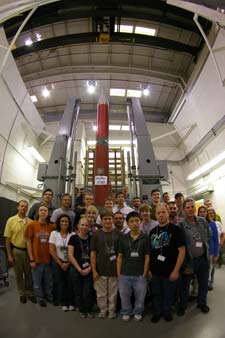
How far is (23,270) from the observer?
2.84m

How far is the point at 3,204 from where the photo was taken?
18.2 ft

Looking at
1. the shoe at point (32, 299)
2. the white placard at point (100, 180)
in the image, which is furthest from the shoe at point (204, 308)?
the white placard at point (100, 180)

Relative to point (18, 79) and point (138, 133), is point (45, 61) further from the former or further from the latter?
point (138, 133)

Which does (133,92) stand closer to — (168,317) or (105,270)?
(105,270)

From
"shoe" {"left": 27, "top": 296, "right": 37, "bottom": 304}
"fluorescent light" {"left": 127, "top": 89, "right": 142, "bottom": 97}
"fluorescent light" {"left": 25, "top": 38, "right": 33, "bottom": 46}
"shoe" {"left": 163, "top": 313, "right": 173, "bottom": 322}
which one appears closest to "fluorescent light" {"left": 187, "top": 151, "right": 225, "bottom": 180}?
"fluorescent light" {"left": 127, "top": 89, "right": 142, "bottom": 97}

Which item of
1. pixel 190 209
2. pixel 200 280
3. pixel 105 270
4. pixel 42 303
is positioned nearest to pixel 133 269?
pixel 105 270

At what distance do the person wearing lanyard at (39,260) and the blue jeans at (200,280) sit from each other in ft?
5.44

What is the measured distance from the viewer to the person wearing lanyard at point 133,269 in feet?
7.52

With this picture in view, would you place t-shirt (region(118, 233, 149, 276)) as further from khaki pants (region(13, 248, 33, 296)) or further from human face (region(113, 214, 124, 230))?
khaki pants (region(13, 248, 33, 296))

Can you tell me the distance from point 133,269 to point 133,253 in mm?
165

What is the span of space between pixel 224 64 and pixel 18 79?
19.7ft

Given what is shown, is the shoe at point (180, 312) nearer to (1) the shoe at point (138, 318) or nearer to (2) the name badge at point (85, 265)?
(1) the shoe at point (138, 318)

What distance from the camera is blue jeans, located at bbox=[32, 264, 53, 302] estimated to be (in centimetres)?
273

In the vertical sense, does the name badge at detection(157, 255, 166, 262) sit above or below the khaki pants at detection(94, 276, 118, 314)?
above
